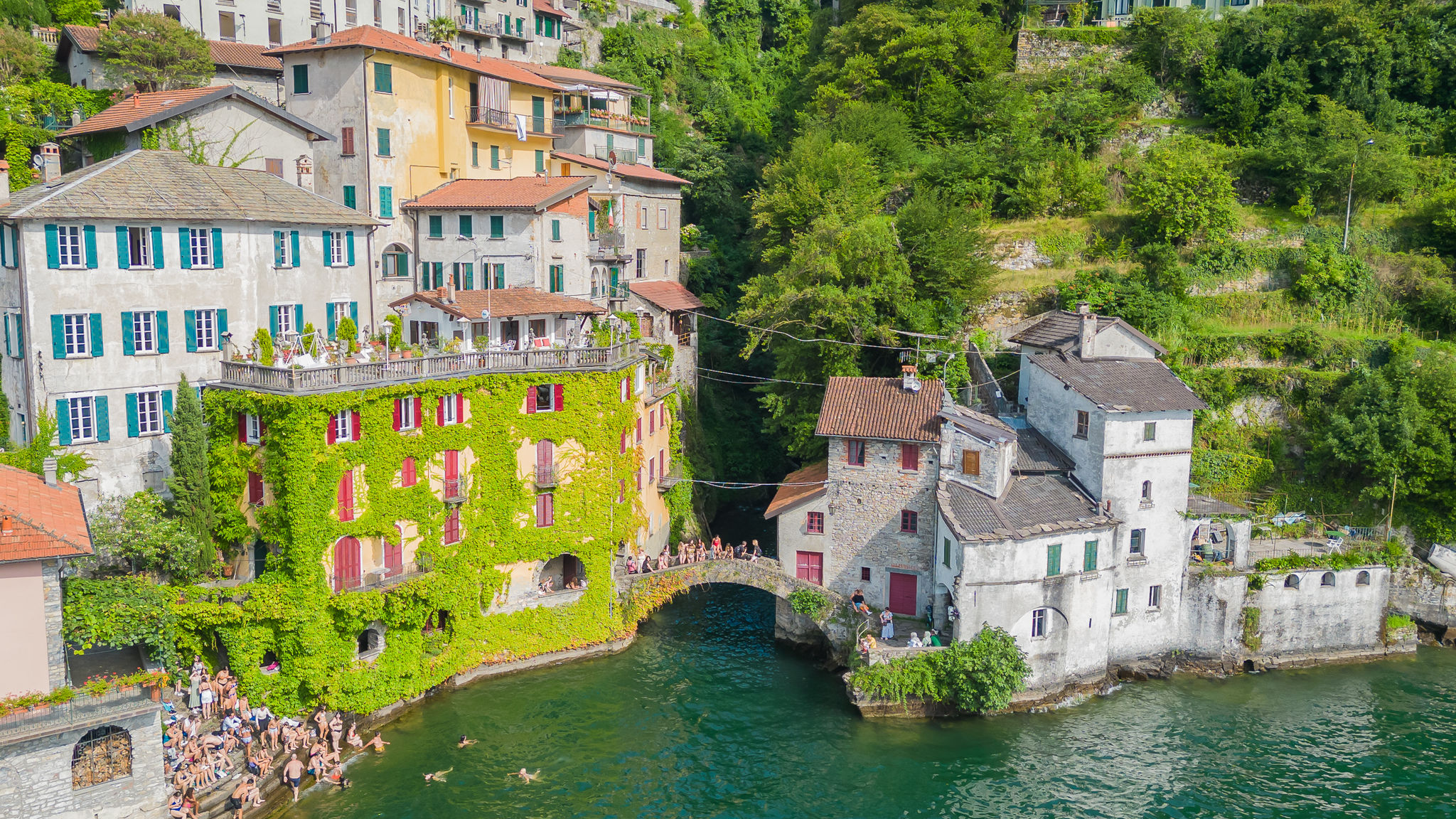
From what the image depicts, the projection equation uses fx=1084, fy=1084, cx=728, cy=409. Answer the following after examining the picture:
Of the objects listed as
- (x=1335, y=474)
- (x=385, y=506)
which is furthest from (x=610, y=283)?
(x=1335, y=474)

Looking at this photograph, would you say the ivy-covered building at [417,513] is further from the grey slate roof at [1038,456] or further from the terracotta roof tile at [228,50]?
the terracotta roof tile at [228,50]

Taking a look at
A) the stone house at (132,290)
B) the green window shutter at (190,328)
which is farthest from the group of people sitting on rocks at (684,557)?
the green window shutter at (190,328)

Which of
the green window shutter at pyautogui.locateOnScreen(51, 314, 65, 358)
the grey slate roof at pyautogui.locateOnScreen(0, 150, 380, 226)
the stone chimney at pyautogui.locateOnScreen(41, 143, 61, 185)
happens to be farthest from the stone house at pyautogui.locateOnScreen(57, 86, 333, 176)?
the green window shutter at pyautogui.locateOnScreen(51, 314, 65, 358)

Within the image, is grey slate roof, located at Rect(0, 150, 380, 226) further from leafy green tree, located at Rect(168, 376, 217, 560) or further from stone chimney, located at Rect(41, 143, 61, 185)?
leafy green tree, located at Rect(168, 376, 217, 560)

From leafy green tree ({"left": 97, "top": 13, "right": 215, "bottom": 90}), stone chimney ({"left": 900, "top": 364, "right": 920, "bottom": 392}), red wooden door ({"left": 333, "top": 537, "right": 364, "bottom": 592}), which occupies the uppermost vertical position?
leafy green tree ({"left": 97, "top": 13, "right": 215, "bottom": 90})

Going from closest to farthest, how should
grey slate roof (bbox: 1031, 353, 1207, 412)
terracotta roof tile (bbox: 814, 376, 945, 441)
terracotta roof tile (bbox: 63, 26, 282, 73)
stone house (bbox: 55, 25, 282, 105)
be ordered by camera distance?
grey slate roof (bbox: 1031, 353, 1207, 412)
terracotta roof tile (bbox: 814, 376, 945, 441)
stone house (bbox: 55, 25, 282, 105)
terracotta roof tile (bbox: 63, 26, 282, 73)

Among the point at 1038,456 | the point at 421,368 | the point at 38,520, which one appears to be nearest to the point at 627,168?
the point at 421,368

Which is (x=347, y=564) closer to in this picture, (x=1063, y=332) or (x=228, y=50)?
(x=1063, y=332)
